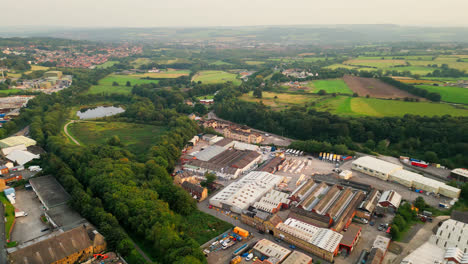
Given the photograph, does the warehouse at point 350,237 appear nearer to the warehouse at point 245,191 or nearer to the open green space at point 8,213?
the warehouse at point 245,191

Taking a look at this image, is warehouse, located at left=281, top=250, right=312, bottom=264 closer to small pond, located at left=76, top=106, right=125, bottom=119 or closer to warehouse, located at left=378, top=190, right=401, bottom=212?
warehouse, located at left=378, top=190, right=401, bottom=212

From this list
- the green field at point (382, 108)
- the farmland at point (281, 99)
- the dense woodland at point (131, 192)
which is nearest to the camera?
the dense woodland at point (131, 192)

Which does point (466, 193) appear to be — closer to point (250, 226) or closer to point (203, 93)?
point (250, 226)

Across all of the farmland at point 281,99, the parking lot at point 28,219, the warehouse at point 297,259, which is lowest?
the warehouse at point 297,259

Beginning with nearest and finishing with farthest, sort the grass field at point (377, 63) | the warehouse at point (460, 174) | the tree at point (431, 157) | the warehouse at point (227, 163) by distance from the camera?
the warehouse at point (460, 174)
the warehouse at point (227, 163)
the tree at point (431, 157)
the grass field at point (377, 63)

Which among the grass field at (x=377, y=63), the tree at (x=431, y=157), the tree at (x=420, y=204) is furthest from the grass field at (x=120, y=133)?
the grass field at (x=377, y=63)

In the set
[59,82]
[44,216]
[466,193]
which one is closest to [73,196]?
[44,216]

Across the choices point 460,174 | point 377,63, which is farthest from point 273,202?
point 377,63
